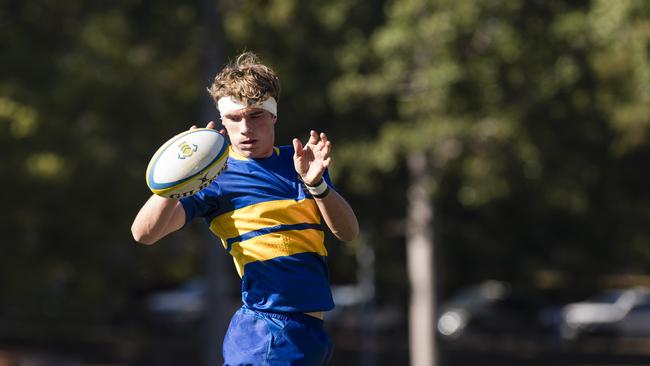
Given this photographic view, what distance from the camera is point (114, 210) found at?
2362cm

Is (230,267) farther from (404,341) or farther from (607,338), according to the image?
(607,338)

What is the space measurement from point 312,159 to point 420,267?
19311 mm

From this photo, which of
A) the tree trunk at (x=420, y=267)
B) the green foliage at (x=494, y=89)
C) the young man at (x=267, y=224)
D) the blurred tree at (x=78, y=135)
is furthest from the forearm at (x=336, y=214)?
the tree trunk at (x=420, y=267)

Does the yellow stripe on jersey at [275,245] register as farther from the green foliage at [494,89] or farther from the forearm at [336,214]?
the green foliage at [494,89]

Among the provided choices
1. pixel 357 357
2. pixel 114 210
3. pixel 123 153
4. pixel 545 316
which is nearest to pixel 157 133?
pixel 123 153

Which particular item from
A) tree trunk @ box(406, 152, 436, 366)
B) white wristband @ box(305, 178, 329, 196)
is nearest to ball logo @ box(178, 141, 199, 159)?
white wristband @ box(305, 178, 329, 196)

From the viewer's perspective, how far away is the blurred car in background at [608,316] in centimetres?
3959

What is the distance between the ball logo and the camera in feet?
16.0

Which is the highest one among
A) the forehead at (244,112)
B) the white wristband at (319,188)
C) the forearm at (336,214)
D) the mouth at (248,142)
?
the forehead at (244,112)

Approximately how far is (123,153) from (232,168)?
68.8ft

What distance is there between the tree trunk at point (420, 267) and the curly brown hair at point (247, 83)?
17.7 metres

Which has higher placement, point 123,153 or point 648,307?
point 648,307

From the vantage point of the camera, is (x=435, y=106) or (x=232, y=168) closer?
(x=232, y=168)

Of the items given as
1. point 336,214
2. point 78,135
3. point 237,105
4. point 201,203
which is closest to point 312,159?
point 336,214
